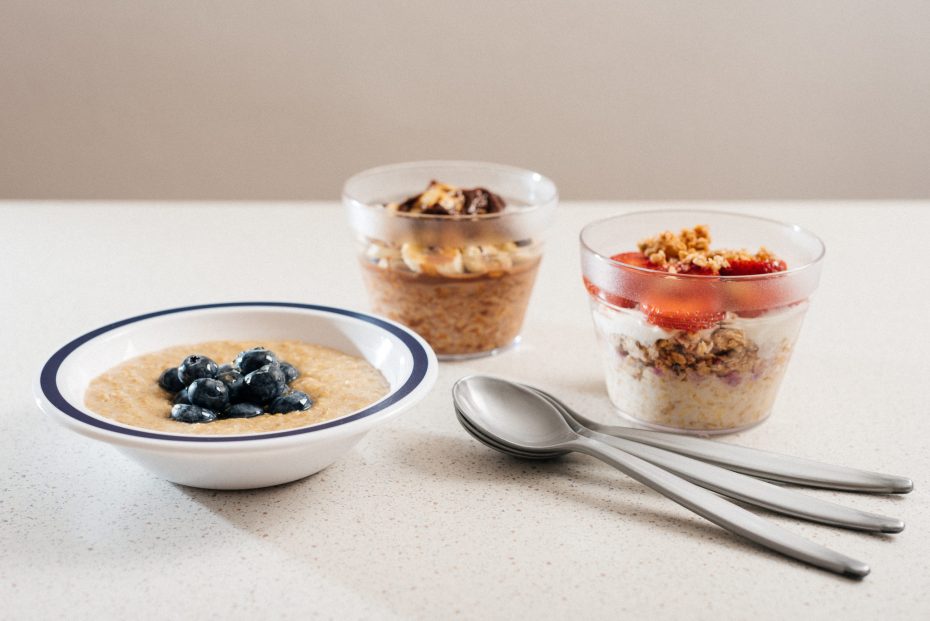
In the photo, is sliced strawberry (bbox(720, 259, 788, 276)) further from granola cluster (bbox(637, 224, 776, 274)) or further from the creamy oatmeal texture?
the creamy oatmeal texture

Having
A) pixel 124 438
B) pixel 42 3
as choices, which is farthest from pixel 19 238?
pixel 42 3

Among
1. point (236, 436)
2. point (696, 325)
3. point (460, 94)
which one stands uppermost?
point (696, 325)

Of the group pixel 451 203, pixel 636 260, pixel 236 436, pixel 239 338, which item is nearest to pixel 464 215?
pixel 451 203

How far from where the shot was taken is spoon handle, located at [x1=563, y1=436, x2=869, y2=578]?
911 mm

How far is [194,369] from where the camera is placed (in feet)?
3.64

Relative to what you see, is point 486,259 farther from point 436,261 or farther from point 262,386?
point 262,386

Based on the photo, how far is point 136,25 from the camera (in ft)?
12.0

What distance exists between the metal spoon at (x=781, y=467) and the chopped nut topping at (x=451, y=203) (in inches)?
19.8

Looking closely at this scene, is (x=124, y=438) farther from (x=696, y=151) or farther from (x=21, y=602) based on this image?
(x=696, y=151)

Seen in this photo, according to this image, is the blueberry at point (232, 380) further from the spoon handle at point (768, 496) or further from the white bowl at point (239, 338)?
the spoon handle at point (768, 496)

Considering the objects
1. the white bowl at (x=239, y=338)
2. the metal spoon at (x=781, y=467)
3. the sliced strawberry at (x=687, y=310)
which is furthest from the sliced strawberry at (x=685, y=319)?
the white bowl at (x=239, y=338)

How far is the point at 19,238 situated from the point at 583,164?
2.36 meters

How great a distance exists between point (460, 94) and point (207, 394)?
9.30ft

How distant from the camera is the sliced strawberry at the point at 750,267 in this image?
1212 millimetres
